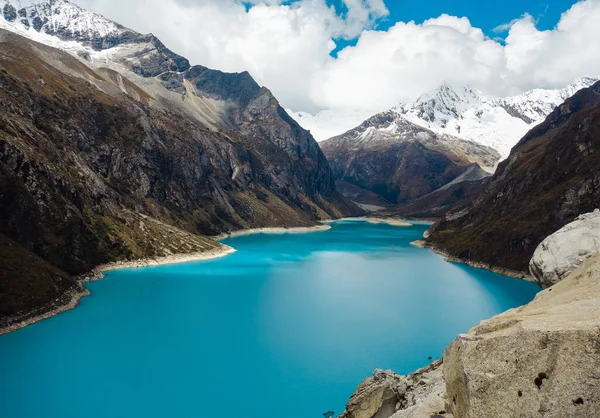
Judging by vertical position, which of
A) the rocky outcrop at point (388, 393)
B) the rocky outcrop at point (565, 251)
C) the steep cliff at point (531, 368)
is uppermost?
the rocky outcrop at point (565, 251)

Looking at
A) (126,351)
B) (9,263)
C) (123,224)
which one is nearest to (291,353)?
(126,351)

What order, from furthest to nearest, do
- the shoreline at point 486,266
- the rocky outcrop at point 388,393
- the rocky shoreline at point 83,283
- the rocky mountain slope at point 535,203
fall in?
the rocky mountain slope at point 535,203 < the shoreline at point 486,266 < the rocky shoreline at point 83,283 < the rocky outcrop at point 388,393

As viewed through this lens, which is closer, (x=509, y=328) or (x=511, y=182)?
(x=509, y=328)

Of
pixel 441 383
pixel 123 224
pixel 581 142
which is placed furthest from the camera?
pixel 581 142

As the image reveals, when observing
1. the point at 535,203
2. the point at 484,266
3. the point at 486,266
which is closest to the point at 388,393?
the point at 486,266

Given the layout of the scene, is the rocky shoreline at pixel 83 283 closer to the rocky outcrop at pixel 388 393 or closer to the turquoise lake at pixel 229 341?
the turquoise lake at pixel 229 341

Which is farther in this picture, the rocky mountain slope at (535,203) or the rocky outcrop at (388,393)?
the rocky mountain slope at (535,203)

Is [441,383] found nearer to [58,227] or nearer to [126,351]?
[126,351]

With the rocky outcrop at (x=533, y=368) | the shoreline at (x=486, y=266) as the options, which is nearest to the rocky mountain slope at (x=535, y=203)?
the shoreline at (x=486, y=266)
